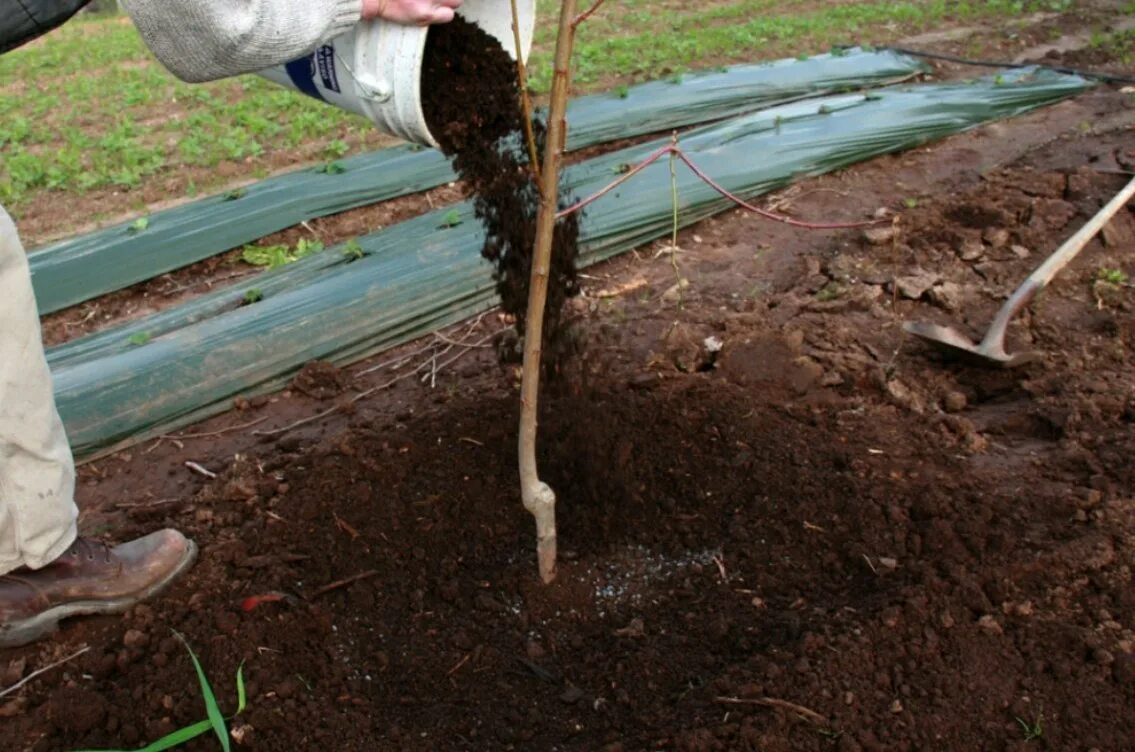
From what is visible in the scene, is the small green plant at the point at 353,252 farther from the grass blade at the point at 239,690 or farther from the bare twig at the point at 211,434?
the grass blade at the point at 239,690

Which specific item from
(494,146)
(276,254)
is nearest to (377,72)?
(494,146)

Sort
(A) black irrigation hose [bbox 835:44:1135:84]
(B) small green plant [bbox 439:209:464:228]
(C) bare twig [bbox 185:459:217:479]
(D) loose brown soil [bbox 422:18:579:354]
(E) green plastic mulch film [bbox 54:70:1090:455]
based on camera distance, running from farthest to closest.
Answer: (A) black irrigation hose [bbox 835:44:1135:84] < (B) small green plant [bbox 439:209:464:228] < (E) green plastic mulch film [bbox 54:70:1090:455] < (C) bare twig [bbox 185:459:217:479] < (D) loose brown soil [bbox 422:18:579:354]

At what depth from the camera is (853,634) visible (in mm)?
1970

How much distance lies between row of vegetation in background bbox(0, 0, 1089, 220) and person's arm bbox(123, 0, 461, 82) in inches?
139

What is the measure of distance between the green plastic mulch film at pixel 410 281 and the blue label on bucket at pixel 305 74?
122 cm

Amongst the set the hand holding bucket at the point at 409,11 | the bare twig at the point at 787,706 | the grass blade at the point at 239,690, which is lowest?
the bare twig at the point at 787,706

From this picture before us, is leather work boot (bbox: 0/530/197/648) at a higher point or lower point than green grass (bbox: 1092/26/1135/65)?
higher

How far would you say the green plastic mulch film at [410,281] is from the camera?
309 cm

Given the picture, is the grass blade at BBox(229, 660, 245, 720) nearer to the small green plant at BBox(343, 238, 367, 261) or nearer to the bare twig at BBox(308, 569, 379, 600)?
the bare twig at BBox(308, 569, 379, 600)

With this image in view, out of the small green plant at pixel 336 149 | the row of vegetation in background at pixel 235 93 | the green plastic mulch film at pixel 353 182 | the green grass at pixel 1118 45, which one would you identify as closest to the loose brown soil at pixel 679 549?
the green plastic mulch film at pixel 353 182

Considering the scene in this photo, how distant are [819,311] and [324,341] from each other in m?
1.75

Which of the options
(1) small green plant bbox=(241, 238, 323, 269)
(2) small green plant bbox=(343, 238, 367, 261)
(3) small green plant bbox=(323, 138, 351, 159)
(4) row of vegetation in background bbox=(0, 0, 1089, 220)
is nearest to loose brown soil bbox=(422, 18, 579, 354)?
(2) small green plant bbox=(343, 238, 367, 261)

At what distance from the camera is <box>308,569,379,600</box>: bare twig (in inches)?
88.8

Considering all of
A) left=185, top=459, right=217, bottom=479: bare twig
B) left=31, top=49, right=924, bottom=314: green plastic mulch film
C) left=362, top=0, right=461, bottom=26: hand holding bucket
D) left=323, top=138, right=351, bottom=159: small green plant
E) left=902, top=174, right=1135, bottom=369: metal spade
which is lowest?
left=902, top=174, right=1135, bottom=369: metal spade
